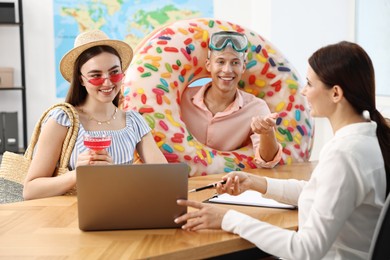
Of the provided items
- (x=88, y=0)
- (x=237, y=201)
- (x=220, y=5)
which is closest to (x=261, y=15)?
(x=220, y=5)

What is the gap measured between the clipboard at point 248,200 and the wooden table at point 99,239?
0.10 feet

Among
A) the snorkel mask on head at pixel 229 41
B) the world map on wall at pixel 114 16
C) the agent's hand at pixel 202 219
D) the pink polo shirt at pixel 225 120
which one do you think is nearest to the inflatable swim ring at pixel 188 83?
Answer: the pink polo shirt at pixel 225 120

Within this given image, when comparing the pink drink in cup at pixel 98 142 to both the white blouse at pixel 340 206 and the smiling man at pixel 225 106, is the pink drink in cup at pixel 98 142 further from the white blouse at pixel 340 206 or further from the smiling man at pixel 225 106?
the smiling man at pixel 225 106

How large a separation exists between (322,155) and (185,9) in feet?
14.5

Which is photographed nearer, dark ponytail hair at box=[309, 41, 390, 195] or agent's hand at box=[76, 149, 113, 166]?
→ dark ponytail hair at box=[309, 41, 390, 195]

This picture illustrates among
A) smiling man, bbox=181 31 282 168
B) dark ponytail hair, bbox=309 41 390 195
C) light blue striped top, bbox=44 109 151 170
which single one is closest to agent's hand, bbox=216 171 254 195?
dark ponytail hair, bbox=309 41 390 195

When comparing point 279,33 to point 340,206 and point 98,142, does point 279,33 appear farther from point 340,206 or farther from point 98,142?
point 340,206

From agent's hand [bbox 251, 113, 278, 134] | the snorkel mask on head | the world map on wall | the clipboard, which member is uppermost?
the world map on wall

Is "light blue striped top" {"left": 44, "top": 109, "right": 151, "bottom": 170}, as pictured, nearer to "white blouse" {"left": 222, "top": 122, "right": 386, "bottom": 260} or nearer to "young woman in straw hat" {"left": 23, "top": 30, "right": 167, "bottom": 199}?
"young woman in straw hat" {"left": 23, "top": 30, "right": 167, "bottom": 199}

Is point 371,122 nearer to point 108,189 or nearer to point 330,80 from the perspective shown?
point 330,80

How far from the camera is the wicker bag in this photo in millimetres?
2182

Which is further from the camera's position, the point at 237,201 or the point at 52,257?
the point at 237,201

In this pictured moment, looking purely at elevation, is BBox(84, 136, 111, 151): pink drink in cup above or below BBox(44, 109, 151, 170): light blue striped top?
above

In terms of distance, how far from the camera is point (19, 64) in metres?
5.39
